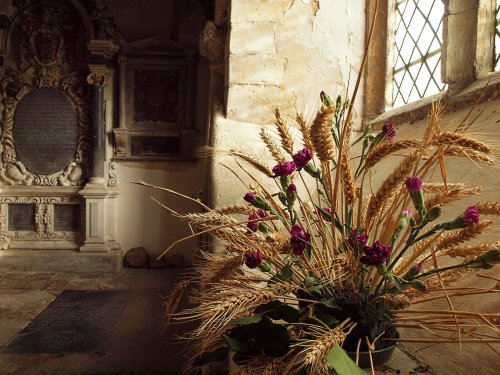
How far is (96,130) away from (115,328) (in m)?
2.28

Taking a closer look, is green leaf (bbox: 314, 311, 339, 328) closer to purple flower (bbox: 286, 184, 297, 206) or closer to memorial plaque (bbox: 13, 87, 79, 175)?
purple flower (bbox: 286, 184, 297, 206)

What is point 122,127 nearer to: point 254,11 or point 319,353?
point 254,11

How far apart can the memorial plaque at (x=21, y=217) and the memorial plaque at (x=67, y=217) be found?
0.26m

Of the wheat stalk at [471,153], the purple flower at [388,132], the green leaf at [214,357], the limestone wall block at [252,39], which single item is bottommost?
the green leaf at [214,357]

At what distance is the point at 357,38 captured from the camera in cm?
160

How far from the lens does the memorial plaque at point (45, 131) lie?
13.3 feet

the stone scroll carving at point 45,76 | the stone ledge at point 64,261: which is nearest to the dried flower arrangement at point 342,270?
the stone ledge at point 64,261

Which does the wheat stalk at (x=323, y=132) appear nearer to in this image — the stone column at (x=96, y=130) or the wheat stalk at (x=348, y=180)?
the wheat stalk at (x=348, y=180)

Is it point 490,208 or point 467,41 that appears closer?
point 490,208

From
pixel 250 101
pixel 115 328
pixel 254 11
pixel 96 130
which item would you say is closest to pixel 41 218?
pixel 96 130

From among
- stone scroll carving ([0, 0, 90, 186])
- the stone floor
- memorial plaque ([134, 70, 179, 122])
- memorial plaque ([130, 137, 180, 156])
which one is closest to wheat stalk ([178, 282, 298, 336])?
the stone floor

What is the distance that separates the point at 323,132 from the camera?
51 cm

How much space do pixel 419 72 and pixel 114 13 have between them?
3.74 metres

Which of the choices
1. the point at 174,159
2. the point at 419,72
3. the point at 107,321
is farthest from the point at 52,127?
the point at 419,72
